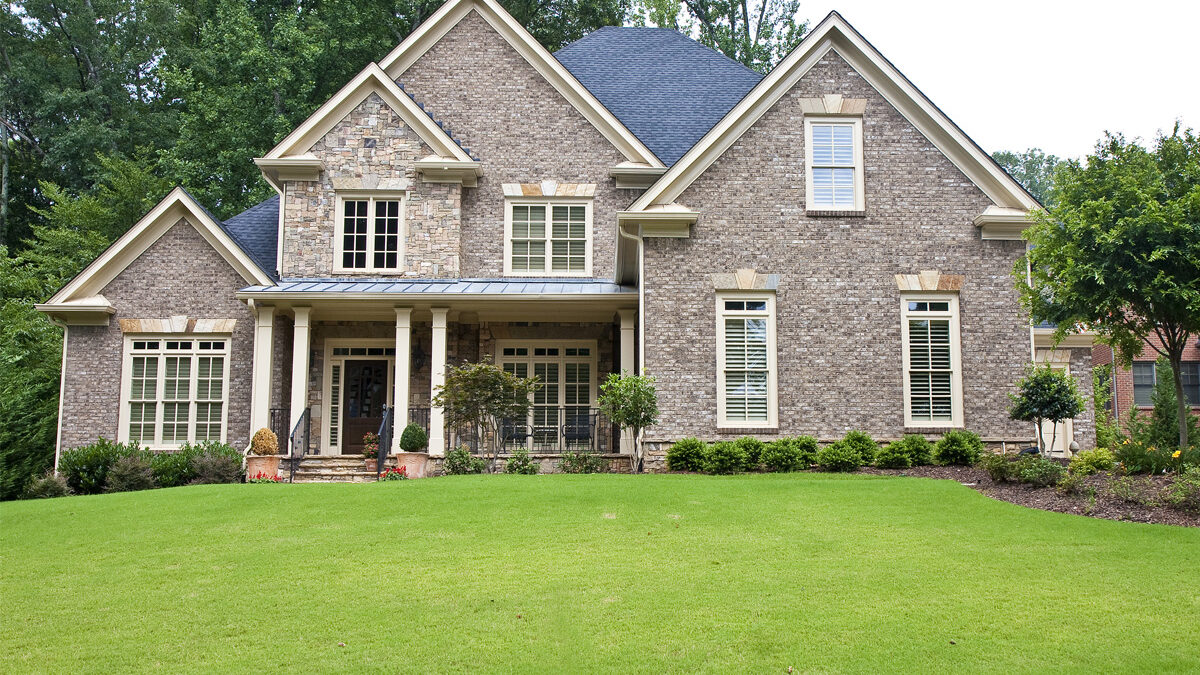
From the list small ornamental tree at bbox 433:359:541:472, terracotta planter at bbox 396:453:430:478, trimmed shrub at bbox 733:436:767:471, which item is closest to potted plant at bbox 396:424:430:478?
terracotta planter at bbox 396:453:430:478

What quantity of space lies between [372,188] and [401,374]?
4135 mm

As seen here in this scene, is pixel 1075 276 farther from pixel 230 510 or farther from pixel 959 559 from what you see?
pixel 230 510

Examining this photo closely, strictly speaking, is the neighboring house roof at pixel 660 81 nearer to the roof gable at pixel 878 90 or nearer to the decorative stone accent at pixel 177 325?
the roof gable at pixel 878 90

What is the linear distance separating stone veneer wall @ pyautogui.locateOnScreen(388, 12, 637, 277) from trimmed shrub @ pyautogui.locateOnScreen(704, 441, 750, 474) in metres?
6.13

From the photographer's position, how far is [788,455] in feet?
52.3

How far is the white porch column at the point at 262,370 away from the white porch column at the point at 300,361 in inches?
19.3

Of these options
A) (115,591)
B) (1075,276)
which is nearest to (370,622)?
(115,591)

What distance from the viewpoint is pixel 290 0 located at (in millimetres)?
34969

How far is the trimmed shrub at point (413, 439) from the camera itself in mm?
17406

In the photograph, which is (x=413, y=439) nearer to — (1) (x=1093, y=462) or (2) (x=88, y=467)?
(2) (x=88, y=467)

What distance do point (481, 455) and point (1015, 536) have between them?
34.3 feet

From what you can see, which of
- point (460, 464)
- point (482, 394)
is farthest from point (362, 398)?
point (482, 394)

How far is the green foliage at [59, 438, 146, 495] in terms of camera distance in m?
17.2

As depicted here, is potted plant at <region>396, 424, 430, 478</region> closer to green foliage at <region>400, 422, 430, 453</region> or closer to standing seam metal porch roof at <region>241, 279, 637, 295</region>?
green foliage at <region>400, 422, 430, 453</region>
